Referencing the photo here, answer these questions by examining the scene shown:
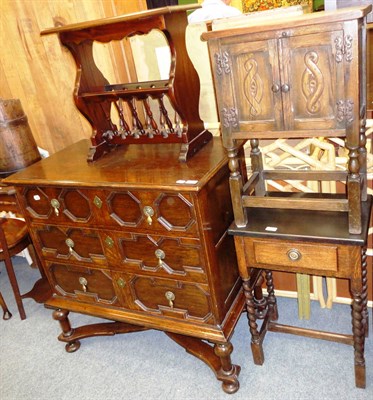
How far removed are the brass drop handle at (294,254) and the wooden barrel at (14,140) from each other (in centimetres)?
159

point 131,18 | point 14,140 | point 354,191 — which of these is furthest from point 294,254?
point 14,140

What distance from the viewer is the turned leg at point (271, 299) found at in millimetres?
2084

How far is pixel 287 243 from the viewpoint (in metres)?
1.54

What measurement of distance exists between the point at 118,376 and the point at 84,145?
1220 mm

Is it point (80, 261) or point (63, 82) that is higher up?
point (63, 82)

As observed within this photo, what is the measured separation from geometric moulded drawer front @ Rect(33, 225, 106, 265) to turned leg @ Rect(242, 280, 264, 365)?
665 mm

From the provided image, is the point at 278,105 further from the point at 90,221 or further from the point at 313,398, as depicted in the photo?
the point at 313,398

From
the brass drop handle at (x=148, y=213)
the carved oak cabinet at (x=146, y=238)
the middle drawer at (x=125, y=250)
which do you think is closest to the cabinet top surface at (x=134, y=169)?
the carved oak cabinet at (x=146, y=238)

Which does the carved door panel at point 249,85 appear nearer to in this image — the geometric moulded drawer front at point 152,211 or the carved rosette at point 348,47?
the carved rosette at point 348,47

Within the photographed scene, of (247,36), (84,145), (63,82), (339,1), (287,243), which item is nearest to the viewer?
(247,36)

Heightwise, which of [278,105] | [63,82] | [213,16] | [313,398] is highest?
[213,16]

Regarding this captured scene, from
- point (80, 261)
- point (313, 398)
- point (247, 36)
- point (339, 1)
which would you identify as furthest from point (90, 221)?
point (339, 1)

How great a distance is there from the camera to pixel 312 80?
4.19ft

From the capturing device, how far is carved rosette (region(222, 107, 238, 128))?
1424 millimetres
